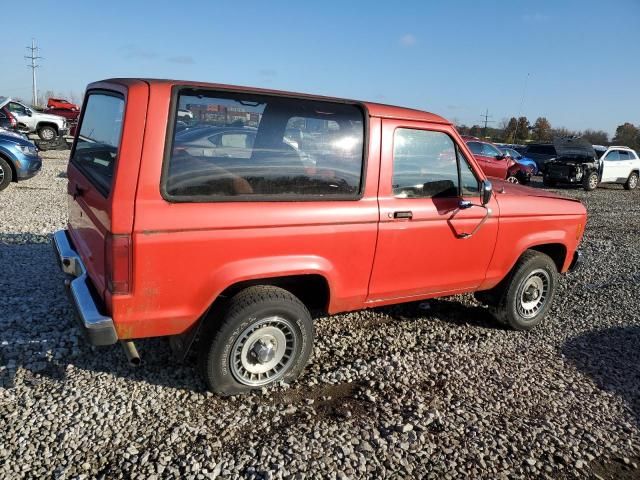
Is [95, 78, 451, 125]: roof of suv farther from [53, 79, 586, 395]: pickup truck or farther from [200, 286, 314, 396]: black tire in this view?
[200, 286, 314, 396]: black tire

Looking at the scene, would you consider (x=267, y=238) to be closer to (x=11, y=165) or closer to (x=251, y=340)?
(x=251, y=340)

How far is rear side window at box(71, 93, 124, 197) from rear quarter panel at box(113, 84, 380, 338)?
0.28 m

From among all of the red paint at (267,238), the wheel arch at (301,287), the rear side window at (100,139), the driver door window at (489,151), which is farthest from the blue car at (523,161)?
the rear side window at (100,139)

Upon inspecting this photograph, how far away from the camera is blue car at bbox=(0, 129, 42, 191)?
369 inches

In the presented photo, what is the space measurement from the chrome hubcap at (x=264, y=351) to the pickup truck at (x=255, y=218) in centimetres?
1

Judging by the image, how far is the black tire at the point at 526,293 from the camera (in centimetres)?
445

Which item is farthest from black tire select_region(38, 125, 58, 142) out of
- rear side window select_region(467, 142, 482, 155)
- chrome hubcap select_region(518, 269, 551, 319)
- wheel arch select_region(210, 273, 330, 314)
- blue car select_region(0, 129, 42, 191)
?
chrome hubcap select_region(518, 269, 551, 319)

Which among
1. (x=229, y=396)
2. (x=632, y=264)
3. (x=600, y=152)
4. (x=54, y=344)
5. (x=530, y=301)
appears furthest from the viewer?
(x=600, y=152)

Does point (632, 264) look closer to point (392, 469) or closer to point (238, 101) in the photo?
point (392, 469)

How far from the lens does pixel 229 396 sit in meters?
3.24

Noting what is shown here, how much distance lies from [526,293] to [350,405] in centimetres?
242

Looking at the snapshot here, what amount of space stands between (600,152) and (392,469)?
23.6 metres

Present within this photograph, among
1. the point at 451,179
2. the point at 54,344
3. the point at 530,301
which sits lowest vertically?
the point at 54,344

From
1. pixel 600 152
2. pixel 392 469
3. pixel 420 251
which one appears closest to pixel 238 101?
pixel 420 251
